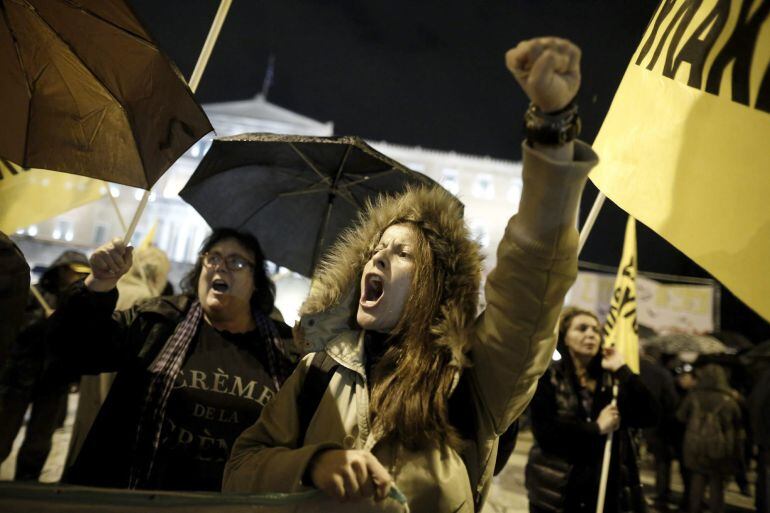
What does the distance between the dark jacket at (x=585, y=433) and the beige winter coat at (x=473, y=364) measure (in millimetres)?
1806

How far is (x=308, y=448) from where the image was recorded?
133 cm

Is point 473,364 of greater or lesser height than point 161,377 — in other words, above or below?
above

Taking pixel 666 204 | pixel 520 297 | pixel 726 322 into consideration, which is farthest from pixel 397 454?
pixel 726 322

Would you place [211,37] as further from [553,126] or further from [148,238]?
[148,238]

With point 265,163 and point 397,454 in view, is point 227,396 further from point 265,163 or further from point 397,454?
point 265,163

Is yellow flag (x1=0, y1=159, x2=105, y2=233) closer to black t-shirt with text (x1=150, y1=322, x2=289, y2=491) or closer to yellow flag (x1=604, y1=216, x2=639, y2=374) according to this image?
black t-shirt with text (x1=150, y1=322, x2=289, y2=491)

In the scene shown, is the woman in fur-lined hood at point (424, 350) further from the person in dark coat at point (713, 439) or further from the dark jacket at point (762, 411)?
the person in dark coat at point (713, 439)

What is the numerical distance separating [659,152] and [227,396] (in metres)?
2.17

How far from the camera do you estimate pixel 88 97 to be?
2.17m

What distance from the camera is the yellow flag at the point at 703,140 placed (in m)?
1.42

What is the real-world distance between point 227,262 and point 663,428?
7.63 m

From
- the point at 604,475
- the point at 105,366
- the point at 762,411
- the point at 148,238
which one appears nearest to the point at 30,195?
the point at 105,366

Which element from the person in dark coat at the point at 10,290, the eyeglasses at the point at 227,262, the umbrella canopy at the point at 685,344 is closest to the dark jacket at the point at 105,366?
the eyeglasses at the point at 227,262

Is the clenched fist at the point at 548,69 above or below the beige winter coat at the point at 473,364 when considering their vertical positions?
above
